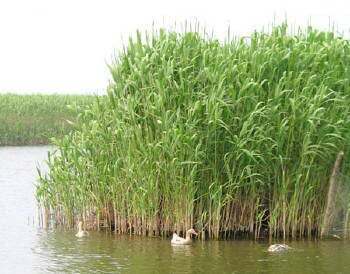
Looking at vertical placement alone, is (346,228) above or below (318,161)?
below

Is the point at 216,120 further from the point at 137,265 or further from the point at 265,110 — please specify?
the point at 137,265

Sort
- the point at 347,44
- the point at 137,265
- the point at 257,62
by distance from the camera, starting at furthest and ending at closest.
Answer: the point at 347,44, the point at 257,62, the point at 137,265

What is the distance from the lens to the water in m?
12.2

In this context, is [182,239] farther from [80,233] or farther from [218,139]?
[80,233]

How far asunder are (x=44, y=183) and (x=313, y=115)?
17.0 ft

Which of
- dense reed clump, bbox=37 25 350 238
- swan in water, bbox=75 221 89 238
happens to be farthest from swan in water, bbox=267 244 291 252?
swan in water, bbox=75 221 89 238

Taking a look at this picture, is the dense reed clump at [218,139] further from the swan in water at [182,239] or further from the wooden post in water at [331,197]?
the swan in water at [182,239]

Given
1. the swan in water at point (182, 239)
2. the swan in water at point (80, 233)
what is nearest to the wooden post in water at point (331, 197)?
the swan in water at point (182, 239)

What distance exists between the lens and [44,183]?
1539 cm

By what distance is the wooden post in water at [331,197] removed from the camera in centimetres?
1418

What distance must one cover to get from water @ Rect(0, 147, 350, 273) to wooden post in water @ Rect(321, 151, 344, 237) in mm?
349

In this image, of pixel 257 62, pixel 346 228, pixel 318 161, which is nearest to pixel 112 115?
pixel 257 62

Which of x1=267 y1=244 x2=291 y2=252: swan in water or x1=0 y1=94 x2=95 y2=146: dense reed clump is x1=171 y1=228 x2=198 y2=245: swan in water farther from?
x1=0 y1=94 x2=95 y2=146: dense reed clump

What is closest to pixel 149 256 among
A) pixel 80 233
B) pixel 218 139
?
pixel 80 233
